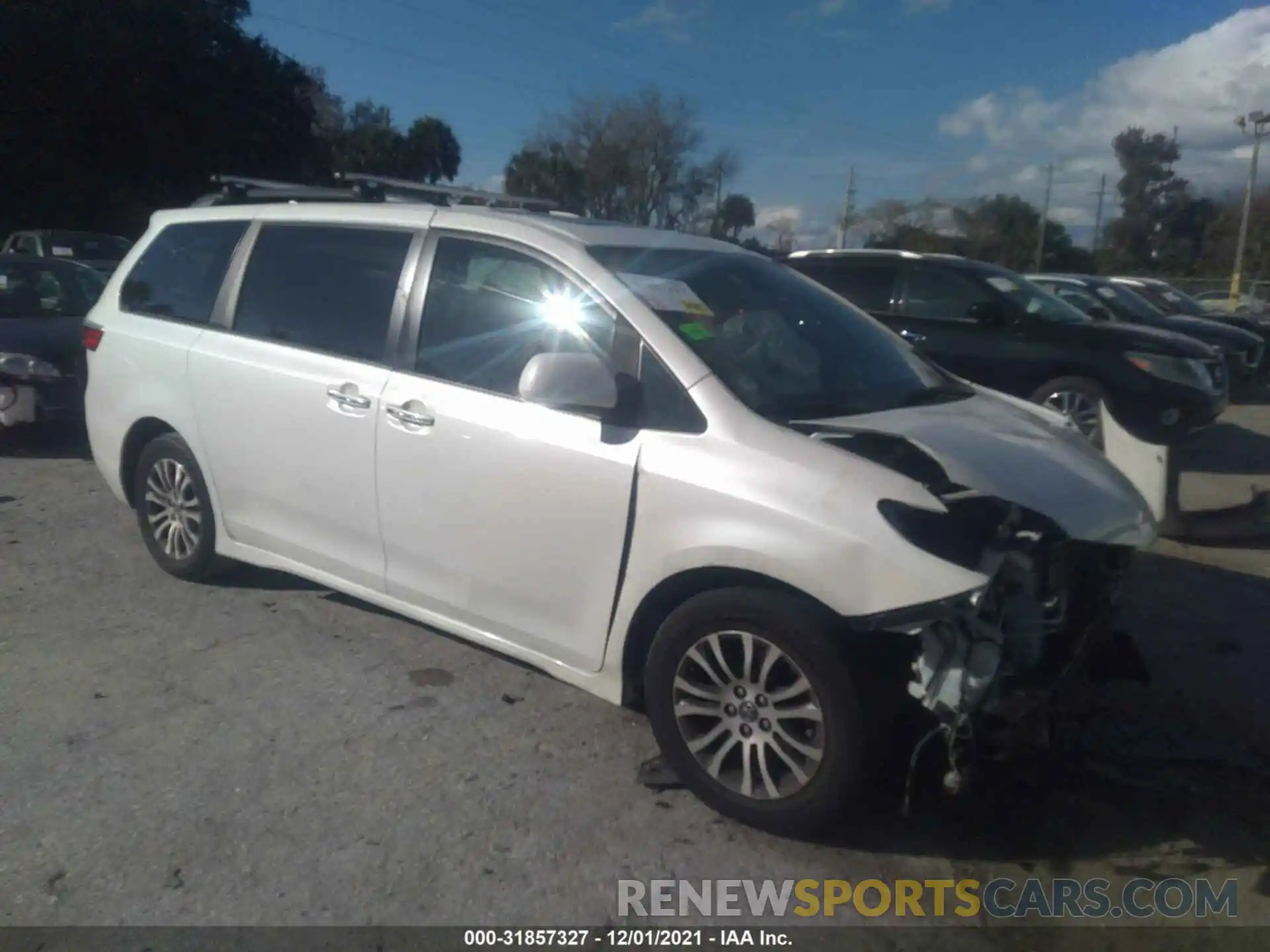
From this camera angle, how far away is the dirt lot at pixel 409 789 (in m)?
3.22

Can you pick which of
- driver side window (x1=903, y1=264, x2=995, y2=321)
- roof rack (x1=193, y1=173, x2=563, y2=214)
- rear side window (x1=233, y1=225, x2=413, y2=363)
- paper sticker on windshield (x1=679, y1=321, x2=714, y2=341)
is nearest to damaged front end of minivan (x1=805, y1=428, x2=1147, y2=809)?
paper sticker on windshield (x1=679, y1=321, x2=714, y2=341)

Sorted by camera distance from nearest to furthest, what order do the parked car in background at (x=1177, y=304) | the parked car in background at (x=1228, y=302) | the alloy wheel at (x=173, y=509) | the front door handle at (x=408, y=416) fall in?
the front door handle at (x=408, y=416) < the alloy wheel at (x=173, y=509) < the parked car in background at (x=1177, y=304) < the parked car in background at (x=1228, y=302)

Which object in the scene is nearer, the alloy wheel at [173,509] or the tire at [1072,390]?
the alloy wheel at [173,509]

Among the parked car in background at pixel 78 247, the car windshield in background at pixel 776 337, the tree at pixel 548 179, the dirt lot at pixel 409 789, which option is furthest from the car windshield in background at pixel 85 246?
the car windshield in background at pixel 776 337

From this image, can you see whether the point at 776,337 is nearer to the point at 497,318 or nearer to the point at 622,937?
the point at 497,318

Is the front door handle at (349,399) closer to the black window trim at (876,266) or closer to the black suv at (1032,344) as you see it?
the black suv at (1032,344)

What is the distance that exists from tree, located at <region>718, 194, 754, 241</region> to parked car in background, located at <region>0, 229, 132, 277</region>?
29.9 ft

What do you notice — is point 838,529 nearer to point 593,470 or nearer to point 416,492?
point 593,470

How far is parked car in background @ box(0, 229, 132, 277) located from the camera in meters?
17.0

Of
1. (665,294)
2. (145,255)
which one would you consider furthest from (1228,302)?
(665,294)

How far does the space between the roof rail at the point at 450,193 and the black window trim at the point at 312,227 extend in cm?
68

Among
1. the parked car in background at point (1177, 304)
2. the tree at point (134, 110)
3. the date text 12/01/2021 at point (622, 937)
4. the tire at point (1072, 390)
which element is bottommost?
the date text 12/01/2021 at point (622, 937)

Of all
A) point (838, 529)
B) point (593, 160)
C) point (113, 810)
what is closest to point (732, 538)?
point (838, 529)

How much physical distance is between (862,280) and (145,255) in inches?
254
